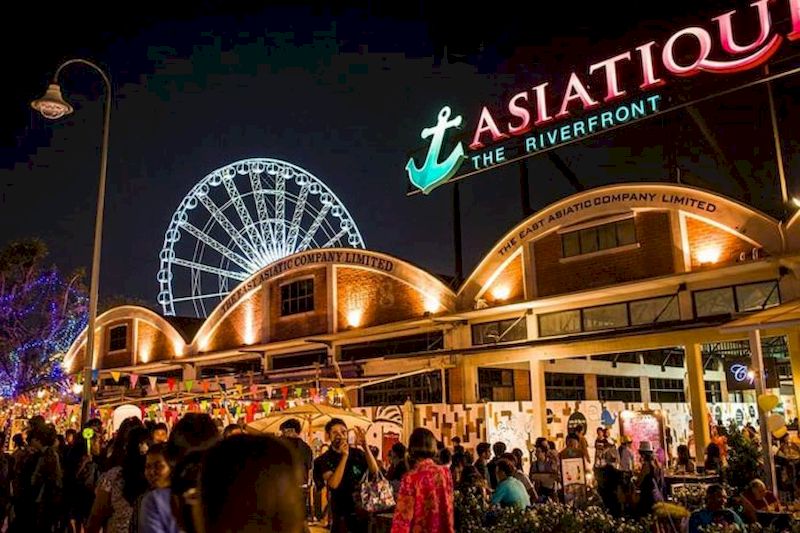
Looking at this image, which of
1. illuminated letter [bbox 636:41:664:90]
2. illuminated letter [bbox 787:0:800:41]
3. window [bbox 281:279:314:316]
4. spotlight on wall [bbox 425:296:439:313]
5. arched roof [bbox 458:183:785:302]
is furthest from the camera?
window [bbox 281:279:314:316]

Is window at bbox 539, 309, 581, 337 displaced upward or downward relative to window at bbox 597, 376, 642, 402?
upward

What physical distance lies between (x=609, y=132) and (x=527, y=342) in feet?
18.7

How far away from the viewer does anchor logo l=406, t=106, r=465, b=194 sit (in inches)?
882

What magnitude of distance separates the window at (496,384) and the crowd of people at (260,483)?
768 centimetres

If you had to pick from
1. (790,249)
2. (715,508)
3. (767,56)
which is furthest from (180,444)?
(767,56)

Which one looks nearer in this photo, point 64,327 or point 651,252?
point 651,252

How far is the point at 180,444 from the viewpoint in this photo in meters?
4.25

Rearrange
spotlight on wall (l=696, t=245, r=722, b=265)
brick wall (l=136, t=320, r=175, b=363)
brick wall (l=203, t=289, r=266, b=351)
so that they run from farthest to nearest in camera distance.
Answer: brick wall (l=136, t=320, r=175, b=363)
brick wall (l=203, t=289, r=266, b=351)
spotlight on wall (l=696, t=245, r=722, b=265)

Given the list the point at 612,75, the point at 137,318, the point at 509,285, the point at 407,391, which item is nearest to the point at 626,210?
the point at 509,285

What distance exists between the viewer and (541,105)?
20.8 meters

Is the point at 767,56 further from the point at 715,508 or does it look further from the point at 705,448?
the point at 715,508

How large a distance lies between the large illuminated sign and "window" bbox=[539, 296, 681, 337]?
4.61m

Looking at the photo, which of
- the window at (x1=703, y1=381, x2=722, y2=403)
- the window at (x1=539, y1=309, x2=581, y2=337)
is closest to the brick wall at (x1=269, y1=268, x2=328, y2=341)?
the window at (x1=539, y1=309, x2=581, y2=337)

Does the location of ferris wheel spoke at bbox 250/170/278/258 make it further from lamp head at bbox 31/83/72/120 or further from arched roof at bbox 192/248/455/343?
lamp head at bbox 31/83/72/120
